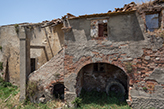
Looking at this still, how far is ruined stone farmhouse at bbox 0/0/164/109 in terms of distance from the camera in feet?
17.6

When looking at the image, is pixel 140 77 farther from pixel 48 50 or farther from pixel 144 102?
pixel 48 50

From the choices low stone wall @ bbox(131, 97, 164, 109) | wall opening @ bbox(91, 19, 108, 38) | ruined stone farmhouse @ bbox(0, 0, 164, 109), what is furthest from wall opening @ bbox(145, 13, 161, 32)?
low stone wall @ bbox(131, 97, 164, 109)

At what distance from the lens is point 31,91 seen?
6695mm

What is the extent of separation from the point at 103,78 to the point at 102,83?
1.12 ft

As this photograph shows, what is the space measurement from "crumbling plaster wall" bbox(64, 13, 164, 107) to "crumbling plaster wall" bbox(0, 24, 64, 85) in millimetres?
3271

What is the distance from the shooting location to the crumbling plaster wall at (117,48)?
541 centimetres

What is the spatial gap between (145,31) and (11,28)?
10422 mm

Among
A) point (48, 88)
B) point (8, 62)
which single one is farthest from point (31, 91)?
point (8, 62)

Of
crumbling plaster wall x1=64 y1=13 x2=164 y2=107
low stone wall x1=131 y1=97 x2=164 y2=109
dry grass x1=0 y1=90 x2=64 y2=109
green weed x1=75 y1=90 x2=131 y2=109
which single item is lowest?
dry grass x1=0 y1=90 x2=64 y2=109

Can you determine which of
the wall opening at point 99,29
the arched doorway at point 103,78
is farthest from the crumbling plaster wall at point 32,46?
the arched doorway at point 103,78

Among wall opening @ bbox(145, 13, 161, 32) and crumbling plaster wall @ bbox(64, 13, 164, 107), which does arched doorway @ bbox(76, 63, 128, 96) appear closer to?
crumbling plaster wall @ bbox(64, 13, 164, 107)

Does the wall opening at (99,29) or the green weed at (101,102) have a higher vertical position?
the wall opening at (99,29)

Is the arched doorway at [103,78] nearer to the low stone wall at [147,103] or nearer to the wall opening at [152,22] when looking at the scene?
the low stone wall at [147,103]

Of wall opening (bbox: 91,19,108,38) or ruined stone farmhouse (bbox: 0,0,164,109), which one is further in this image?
wall opening (bbox: 91,19,108,38)
